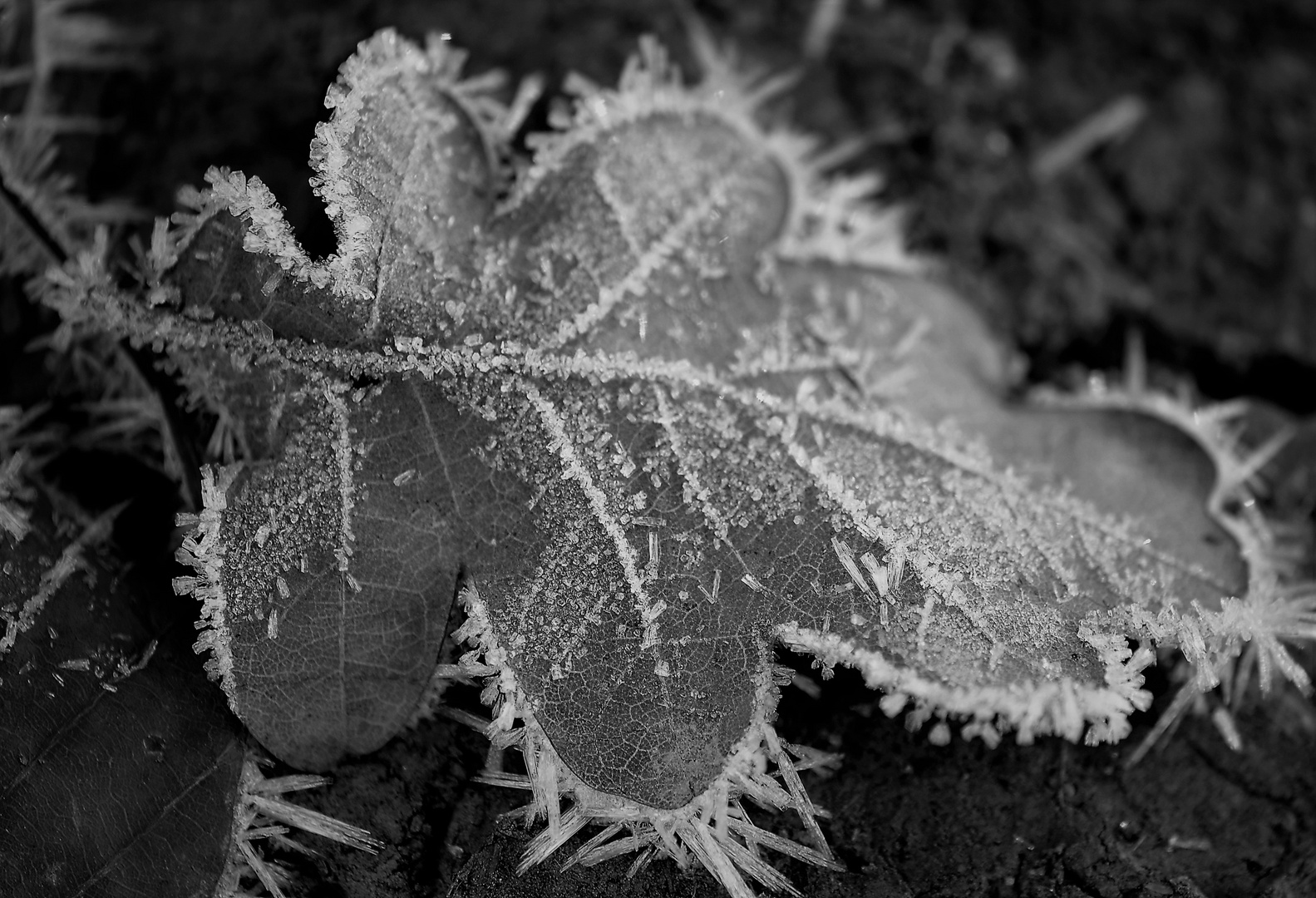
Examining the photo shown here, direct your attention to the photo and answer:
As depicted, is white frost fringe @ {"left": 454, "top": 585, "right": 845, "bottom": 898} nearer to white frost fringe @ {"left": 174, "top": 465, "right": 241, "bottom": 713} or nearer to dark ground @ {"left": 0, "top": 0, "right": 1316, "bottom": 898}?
dark ground @ {"left": 0, "top": 0, "right": 1316, "bottom": 898}

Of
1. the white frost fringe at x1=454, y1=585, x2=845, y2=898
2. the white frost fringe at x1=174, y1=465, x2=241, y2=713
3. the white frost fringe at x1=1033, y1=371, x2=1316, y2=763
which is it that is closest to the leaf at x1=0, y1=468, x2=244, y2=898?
the white frost fringe at x1=174, y1=465, x2=241, y2=713

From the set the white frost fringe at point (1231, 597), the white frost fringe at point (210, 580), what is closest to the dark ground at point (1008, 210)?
the white frost fringe at point (1231, 597)

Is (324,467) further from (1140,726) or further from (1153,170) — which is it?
(1153,170)

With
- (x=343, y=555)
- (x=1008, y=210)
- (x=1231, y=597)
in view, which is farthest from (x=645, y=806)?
(x=1008, y=210)

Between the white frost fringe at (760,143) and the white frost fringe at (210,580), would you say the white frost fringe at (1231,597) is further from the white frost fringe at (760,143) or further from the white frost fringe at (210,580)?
the white frost fringe at (210,580)

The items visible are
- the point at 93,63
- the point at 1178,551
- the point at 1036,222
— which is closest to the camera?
the point at 1178,551

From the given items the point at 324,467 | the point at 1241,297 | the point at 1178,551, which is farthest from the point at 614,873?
the point at 1241,297

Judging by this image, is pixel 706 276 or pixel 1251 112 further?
pixel 1251 112
